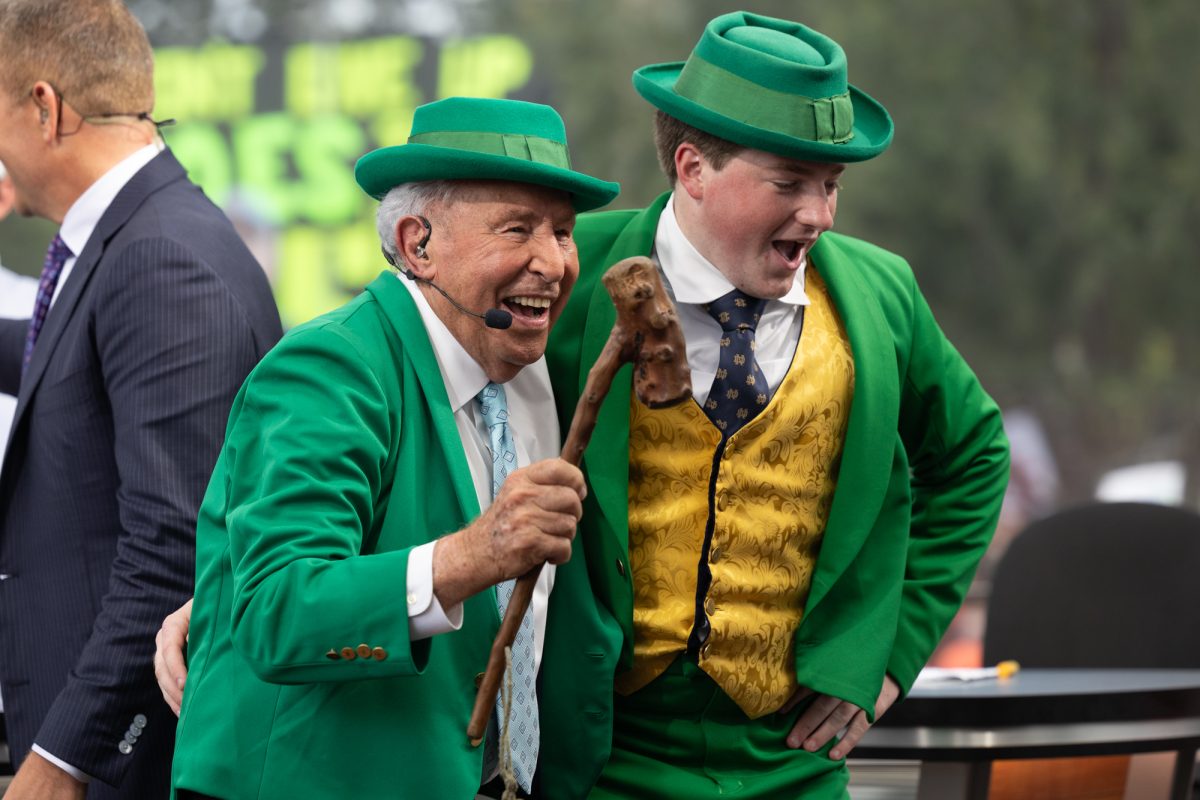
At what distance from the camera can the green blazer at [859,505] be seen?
7.56 ft

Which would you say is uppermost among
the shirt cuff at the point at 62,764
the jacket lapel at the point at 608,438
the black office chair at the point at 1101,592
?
the jacket lapel at the point at 608,438

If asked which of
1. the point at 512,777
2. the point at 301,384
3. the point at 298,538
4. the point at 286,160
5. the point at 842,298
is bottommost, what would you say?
the point at 512,777

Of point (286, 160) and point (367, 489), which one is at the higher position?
point (286, 160)

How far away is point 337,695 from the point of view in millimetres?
1979

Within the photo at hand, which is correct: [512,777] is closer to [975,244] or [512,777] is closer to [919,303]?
[919,303]

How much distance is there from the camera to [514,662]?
215 cm

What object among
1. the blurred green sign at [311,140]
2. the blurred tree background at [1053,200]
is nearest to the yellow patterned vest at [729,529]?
the blurred green sign at [311,140]

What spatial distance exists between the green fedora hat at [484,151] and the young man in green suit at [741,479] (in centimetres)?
30

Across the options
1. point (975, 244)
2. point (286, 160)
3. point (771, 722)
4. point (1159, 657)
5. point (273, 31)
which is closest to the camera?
point (771, 722)

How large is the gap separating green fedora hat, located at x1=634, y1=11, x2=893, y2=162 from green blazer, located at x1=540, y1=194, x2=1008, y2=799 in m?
0.20

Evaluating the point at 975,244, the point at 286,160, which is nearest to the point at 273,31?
the point at 286,160

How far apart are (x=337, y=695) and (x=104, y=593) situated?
29.5 inches

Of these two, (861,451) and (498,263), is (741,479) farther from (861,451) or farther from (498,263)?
(498,263)

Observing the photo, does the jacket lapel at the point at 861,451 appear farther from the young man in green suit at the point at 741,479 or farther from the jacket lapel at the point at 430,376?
the jacket lapel at the point at 430,376
